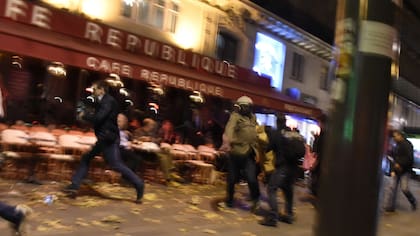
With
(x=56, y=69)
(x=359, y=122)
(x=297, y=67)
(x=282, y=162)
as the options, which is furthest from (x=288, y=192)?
(x=297, y=67)

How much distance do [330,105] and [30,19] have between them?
8545mm

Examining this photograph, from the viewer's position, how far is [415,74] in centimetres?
2205

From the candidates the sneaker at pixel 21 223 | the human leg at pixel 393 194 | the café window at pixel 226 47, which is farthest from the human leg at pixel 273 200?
the café window at pixel 226 47

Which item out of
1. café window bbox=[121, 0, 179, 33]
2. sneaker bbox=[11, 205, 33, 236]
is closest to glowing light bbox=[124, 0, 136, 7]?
café window bbox=[121, 0, 179, 33]

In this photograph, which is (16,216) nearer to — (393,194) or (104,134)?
(104,134)

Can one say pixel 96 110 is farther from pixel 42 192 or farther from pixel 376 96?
pixel 376 96

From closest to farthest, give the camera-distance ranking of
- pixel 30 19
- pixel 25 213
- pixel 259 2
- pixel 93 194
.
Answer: pixel 25 213 < pixel 93 194 < pixel 30 19 < pixel 259 2

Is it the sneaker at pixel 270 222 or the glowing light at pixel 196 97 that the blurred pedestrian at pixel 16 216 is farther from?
A: the glowing light at pixel 196 97

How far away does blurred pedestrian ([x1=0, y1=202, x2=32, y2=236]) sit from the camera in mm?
4844

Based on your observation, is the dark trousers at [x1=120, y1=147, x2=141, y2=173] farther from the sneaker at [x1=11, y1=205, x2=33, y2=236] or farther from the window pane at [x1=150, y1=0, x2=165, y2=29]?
the window pane at [x1=150, y1=0, x2=165, y2=29]

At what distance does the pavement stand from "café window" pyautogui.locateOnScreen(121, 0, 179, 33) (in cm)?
683

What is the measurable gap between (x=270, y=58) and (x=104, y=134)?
48.0 ft

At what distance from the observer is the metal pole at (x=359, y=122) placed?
3082 mm

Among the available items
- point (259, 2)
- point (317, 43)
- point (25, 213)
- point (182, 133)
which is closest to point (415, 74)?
point (317, 43)
